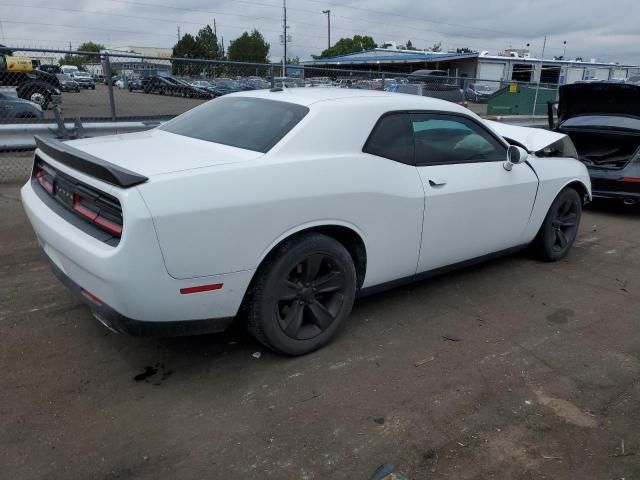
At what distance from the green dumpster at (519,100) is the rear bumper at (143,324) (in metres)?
17.1

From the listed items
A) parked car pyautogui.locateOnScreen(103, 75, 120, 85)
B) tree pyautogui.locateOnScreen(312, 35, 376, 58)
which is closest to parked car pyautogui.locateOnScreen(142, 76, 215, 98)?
parked car pyautogui.locateOnScreen(103, 75, 120, 85)

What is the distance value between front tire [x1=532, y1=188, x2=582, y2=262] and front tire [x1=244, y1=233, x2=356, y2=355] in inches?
94.2

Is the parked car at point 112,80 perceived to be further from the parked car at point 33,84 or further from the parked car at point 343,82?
the parked car at point 33,84

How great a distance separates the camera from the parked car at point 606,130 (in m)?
6.64

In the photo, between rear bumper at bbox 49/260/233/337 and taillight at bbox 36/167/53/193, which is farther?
taillight at bbox 36/167/53/193

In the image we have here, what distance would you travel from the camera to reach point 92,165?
2.60 m

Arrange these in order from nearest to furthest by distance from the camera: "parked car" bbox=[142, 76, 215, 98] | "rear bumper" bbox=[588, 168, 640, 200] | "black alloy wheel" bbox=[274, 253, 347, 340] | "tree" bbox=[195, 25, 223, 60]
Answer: "black alloy wheel" bbox=[274, 253, 347, 340], "rear bumper" bbox=[588, 168, 640, 200], "parked car" bbox=[142, 76, 215, 98], "tree" bbox=[195, 25, 223, 60]

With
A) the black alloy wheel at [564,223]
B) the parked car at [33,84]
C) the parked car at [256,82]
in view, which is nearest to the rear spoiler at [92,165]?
the black alloy wheel at [564,223]

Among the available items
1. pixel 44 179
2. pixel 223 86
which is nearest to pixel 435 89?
pixel 223 86

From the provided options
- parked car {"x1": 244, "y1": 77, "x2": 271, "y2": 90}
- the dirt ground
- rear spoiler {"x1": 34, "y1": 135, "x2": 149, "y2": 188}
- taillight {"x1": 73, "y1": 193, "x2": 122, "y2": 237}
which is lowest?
the dirt ground

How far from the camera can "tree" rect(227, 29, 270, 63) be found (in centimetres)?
7759

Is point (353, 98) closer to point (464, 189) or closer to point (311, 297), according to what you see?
point (464, 189)

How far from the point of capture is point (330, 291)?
10.5 feet

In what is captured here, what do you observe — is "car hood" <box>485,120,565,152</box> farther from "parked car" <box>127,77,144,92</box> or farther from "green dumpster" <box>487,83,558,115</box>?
"green dumpster" <box>487,83,558,115</box>
